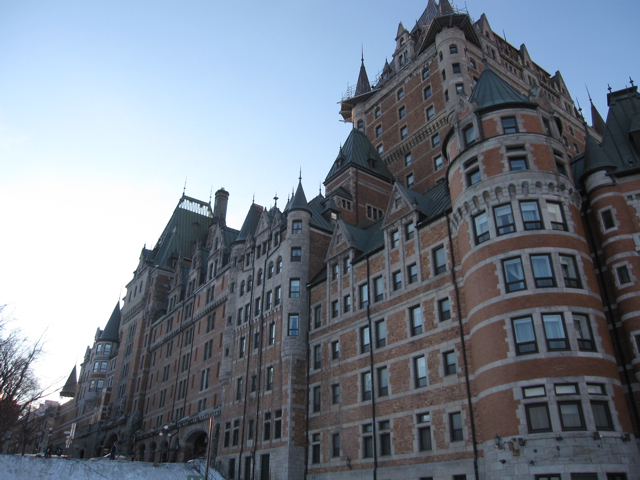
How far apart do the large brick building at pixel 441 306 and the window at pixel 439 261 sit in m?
0.10

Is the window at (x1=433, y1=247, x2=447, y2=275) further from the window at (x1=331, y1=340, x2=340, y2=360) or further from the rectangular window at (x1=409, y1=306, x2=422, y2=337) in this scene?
the window at (x1=331, y1=340, x2=340, y2=360)

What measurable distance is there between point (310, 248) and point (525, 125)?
21.9 meters

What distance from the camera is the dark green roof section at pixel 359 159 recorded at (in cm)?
5759

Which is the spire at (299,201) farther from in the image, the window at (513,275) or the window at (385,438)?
the window at (513,275)

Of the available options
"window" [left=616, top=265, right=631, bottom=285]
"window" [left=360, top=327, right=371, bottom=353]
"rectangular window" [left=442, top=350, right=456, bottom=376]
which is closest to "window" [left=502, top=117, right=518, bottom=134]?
"window" [left=616, top=265, right=631, bottom=285]

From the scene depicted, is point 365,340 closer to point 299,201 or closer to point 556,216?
point 556,216

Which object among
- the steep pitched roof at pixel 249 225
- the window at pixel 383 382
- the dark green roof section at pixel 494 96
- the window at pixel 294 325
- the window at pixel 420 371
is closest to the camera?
the window at pixel 420 371

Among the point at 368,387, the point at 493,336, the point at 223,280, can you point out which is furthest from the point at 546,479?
the point at 223,280

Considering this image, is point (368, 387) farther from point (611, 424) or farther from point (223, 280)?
point (223, 280)

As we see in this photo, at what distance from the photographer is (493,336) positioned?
2841cm

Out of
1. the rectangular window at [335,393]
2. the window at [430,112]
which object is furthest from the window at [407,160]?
the rectangular window at [335,393]

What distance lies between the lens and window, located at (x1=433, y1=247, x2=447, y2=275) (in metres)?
35.2

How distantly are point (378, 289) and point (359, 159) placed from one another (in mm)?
22240

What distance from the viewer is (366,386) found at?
37938mm
